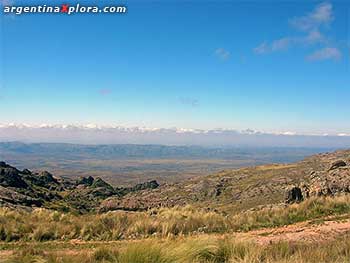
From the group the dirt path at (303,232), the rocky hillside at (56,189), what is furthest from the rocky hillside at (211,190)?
the dirt path at (303,232)

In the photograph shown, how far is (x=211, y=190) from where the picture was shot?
45812 millimetres

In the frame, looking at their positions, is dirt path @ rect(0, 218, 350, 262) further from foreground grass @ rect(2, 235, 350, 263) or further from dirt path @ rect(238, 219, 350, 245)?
foreground grass @ rect(2, 235, 350, 263)

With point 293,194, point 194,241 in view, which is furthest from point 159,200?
point 194,241

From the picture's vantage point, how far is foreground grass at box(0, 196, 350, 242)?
14.3 metres

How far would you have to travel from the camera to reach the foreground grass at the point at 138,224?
46.9ft

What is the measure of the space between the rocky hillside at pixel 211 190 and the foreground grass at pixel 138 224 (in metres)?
5.00

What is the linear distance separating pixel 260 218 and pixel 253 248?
25.5 feet

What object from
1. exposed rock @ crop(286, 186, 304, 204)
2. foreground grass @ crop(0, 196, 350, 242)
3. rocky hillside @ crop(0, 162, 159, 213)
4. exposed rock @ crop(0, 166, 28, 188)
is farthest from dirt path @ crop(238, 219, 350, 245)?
exposed rock @ crop(0, 166, 28, 188)

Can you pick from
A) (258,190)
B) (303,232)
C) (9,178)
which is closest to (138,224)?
(303,232)

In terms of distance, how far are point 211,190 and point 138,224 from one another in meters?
31.3

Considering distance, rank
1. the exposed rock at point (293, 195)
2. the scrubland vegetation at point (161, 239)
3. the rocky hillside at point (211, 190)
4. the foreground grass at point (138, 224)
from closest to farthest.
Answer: the scrubland vegetation at point (161, 239)
the foreground grass at point (138, 224)
the exposed rock at point (293, 195)
the rocky hillside at point (211, 190)

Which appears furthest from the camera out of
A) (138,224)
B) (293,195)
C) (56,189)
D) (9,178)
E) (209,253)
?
(56,189)

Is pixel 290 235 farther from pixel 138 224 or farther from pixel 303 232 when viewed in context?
pixel 138 224

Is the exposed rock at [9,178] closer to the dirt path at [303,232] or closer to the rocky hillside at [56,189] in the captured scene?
the rocky hillside at [56,189]
